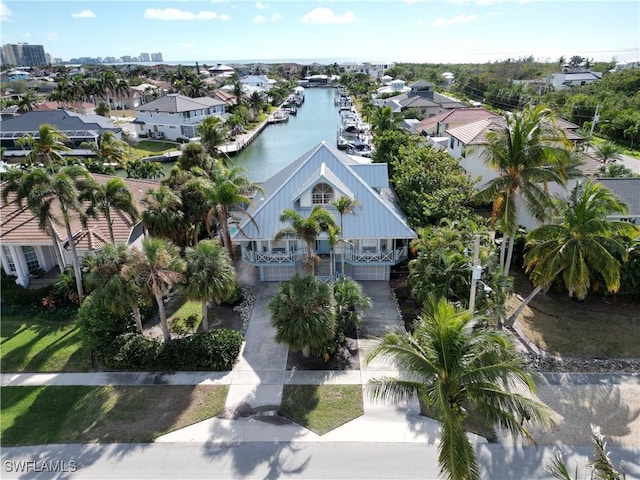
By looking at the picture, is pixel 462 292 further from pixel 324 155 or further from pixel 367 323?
pixel 324 155

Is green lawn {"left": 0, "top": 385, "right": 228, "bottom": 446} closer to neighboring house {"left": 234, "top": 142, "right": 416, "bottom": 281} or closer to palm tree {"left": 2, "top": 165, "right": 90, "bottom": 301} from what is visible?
palm tree {"left": 2, "top": 165, "right": 90, "bottom": 301}

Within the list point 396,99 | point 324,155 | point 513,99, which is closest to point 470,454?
point 324,155

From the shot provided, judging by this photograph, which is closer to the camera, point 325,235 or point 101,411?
point 101,411

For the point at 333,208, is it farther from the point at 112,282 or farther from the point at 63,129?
the point at 63,129

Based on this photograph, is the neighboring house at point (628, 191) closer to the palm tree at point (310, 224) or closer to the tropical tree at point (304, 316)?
the palm tree at point (310, 224)

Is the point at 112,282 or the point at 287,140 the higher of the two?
the point at 112,282

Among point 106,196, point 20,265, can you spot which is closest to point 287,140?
point 20,265
